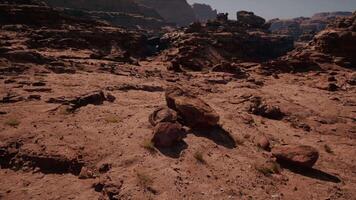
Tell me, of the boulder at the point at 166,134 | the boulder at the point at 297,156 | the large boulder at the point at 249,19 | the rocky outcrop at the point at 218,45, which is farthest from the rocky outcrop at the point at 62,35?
the large boulder at the point at 249,19

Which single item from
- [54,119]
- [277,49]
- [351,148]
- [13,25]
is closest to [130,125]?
[54,119]

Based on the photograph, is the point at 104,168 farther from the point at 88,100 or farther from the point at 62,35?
the point at 62,35

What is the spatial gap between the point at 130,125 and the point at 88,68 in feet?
46.9

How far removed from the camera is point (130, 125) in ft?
42.6

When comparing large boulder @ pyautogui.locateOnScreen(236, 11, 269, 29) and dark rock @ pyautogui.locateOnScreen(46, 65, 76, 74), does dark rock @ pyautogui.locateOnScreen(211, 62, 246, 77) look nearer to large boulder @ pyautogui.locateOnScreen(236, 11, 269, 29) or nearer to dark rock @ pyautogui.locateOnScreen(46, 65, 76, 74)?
dark rock @ pyautogui.locateOnScreen(46, 65, 76, 74)

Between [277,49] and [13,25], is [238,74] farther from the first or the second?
[277,49]

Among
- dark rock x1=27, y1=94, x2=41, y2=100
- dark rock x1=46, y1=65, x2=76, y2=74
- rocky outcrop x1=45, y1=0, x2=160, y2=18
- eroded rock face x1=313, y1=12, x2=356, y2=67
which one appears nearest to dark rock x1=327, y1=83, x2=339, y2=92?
eroded rock face x1=313, y1=12, x2=356, y2=67

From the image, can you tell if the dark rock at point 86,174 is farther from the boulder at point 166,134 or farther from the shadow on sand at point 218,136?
the shadow on sand at point 218,136

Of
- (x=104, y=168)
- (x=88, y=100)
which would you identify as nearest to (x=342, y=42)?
(x=88, y=100)

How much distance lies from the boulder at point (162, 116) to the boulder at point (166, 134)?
70 centimetres

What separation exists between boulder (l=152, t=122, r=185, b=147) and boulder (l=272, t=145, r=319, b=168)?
387cm

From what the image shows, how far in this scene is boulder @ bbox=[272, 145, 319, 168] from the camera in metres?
11.7

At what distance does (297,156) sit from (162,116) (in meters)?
5.26

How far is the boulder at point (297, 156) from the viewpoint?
38.4 feet
